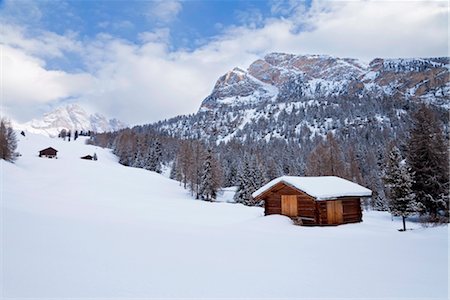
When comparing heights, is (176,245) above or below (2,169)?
below

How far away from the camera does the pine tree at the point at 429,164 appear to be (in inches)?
1048

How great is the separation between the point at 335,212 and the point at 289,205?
356 centimetres

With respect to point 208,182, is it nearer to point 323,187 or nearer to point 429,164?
point 323,187

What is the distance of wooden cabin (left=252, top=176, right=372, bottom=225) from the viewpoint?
859 inches

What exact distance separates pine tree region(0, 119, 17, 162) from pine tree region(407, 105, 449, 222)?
5430cm

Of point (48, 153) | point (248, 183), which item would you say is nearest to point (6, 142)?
point (48, 153)

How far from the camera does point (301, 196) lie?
22797mm

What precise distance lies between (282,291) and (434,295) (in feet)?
11.5

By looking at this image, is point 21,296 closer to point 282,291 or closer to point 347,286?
point 282,291

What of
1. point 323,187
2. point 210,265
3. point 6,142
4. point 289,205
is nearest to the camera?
point 210,265

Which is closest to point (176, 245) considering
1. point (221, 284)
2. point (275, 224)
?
point (221, 284)

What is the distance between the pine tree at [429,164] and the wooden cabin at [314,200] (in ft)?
23.7

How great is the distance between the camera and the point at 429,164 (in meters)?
27.5

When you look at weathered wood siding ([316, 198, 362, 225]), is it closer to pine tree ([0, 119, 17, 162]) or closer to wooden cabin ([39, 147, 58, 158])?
pine tree ([0, 119, 17, 162])
